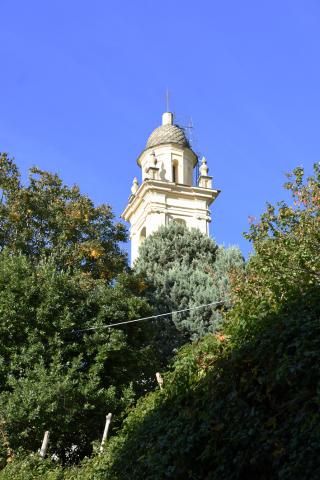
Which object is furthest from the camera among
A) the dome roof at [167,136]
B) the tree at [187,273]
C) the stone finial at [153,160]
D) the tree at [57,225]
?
the dome roof at [167,136]

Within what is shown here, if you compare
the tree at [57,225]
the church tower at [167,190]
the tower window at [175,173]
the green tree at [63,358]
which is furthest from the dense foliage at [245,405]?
the tower window at [175,173]

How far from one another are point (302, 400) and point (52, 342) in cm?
1241

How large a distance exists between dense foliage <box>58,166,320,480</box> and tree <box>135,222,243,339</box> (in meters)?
16.4

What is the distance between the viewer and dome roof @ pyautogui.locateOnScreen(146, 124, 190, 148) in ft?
131

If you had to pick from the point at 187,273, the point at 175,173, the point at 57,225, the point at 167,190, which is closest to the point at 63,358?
the point at 57,225

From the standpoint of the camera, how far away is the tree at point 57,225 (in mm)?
22766

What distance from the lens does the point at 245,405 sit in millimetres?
5242

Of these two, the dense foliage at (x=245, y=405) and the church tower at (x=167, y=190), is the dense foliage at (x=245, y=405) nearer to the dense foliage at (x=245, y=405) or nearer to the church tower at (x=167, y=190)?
the dense foliage at (x=245, y=405)

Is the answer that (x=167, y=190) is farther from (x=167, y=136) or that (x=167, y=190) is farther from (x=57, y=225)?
(x=57, y=225)

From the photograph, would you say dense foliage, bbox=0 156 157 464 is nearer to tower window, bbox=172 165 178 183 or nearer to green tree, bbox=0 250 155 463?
green tree, bbox=0 250 155 463

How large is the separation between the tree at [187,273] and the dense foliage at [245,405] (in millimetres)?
16351

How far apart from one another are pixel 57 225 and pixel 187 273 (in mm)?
6354

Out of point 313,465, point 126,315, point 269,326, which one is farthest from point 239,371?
point 126,315

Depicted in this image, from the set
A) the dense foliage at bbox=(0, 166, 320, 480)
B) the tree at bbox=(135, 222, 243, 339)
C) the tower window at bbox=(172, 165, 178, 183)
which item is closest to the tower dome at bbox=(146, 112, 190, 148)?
the tower window at bbox=(172, 165, 178, 183)
